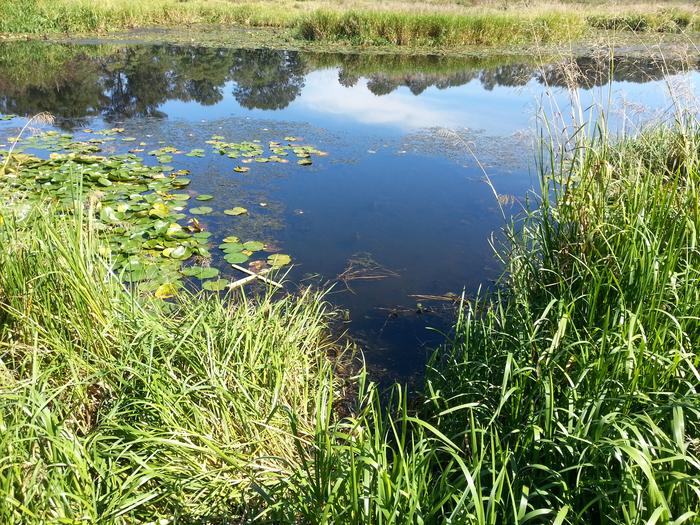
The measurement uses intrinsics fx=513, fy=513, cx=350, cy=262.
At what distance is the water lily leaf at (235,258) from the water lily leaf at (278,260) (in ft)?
0.56

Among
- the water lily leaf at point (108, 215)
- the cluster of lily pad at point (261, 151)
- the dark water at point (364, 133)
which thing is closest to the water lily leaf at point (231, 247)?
the dark water at point (364, 133)

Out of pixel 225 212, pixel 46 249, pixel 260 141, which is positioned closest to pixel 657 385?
pixel 46 249

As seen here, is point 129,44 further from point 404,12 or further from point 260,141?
point 260,141

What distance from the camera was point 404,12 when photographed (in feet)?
47.5

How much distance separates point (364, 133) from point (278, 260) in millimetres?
3706

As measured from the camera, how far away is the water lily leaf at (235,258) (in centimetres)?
349

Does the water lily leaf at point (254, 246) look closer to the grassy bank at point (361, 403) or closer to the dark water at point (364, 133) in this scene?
the dark water at point (364, 133)

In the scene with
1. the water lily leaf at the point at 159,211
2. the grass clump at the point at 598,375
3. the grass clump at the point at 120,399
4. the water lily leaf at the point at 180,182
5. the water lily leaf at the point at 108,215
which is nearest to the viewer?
the grass clump at the point at 598,375

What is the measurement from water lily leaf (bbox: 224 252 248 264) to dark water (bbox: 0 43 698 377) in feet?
1.15

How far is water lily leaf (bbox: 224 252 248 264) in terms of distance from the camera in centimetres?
349

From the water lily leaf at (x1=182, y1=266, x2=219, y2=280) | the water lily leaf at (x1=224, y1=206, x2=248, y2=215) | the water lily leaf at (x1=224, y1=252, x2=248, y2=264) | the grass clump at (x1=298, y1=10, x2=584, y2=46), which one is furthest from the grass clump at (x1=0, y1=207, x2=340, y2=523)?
the grass clump at (x1=298, y1=10, x2=584, y2=46)

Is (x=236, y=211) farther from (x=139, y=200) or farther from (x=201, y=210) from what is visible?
(x=139, y=200)

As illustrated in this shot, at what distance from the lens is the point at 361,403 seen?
1844 mm

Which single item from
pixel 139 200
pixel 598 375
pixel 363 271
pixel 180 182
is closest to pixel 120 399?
pixel 598 375
